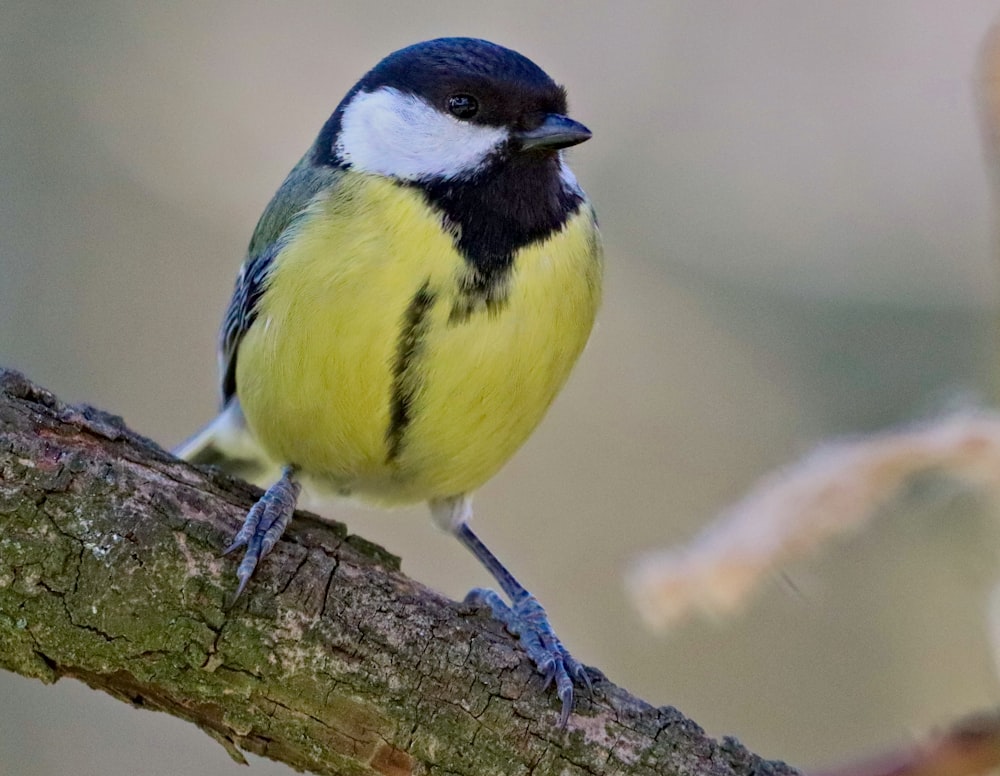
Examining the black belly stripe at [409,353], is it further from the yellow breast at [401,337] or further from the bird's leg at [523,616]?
the bird's leg at [523,616]

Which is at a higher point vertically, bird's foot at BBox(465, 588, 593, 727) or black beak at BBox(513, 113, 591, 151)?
black beak at BBox(513, 113, 591, 151)

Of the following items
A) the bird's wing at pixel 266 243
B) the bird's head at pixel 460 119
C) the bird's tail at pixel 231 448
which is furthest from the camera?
the bird's tail at pixel 231 448

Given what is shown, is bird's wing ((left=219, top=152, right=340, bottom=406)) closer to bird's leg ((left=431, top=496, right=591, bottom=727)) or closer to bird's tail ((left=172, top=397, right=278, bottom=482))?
bird's tail ((left=172, top=397, right=278, bottom=482))

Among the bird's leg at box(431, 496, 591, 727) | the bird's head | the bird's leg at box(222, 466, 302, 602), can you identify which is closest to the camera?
the bird's leg at box(222, 466, 302, 602)

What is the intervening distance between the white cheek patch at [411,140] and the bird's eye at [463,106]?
0.01m

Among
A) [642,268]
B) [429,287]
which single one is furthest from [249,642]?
[642,268]

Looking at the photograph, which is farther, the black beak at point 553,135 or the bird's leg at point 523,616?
the black beak at point 553,135

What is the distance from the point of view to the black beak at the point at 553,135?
1926 millimetres

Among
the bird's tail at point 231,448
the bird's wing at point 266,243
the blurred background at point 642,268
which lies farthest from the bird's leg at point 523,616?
the blurred background at point 642,268

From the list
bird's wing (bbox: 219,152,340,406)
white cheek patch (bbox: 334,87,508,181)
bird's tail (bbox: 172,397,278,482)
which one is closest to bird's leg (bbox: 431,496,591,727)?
bird's tail (bbox: 172,397,278,482)

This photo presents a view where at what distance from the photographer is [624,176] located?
4.36 metres

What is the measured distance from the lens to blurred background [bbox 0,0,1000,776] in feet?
12.5

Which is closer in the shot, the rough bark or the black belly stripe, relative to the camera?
the rough bark

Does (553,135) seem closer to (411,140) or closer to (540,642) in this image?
(411,140)
